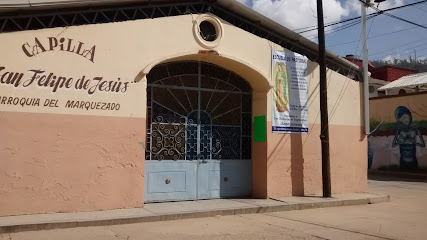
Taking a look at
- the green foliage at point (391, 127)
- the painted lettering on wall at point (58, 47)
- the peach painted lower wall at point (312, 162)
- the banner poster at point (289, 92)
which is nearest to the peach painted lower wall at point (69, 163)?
the painted lettering on wall at point (58, 47)

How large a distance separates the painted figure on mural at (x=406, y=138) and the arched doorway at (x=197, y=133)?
12.1 meters

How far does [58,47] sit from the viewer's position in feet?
25.1

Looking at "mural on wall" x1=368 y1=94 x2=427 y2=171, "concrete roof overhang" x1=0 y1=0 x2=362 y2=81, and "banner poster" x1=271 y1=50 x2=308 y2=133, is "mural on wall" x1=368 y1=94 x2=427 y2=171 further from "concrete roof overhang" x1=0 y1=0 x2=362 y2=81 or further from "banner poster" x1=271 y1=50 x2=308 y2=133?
"banner poster" x1=271 y1=50 x2=308 y2=133

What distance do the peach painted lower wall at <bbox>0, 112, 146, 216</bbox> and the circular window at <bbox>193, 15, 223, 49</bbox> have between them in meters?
2.36

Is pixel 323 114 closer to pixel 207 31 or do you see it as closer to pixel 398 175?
pixel 207 31

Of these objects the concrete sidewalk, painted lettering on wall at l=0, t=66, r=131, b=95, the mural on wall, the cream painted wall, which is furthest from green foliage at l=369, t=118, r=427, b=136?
painted lettering on wall at l=0, t=66, r=131, b=95

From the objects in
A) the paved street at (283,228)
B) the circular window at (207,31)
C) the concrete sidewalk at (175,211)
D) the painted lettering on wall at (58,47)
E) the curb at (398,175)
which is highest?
the circular window at (207,31)

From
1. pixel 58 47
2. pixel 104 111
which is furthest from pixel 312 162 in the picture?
pixel 58 47

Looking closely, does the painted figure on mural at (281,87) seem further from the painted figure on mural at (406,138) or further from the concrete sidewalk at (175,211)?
the painted figure on mural at (406,138)

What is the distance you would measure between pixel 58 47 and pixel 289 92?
5782 millimetres

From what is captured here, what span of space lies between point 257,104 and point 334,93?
245cm

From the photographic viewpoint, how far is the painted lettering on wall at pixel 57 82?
284 inches

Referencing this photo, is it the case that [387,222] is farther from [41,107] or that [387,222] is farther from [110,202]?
[41,107]

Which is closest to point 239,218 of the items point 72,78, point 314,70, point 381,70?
point 72,78
